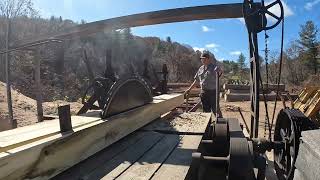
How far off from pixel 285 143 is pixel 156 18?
2.43m

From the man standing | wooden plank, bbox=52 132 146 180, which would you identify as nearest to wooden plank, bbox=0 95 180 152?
wooden plank, bbox=52 132 146 180

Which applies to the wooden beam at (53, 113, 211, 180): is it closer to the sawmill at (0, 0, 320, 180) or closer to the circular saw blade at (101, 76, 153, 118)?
the sawmill at (0, 0, 320, 180)

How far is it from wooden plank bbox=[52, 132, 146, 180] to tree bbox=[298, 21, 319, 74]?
53.5 m

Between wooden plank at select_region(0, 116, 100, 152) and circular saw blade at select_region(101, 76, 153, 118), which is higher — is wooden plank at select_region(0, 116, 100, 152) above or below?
below

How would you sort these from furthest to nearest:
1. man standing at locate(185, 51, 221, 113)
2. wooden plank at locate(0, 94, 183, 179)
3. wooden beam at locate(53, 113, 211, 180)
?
man standing at locate(185, 51, 221, 113) < wooden beam at locate(53, 113, 211, 180) < wooden plank at locate(0, 94, 183, 179)

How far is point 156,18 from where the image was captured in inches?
209

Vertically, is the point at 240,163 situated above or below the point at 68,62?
below

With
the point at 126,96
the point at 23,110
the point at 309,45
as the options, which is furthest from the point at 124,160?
the point at 309,45

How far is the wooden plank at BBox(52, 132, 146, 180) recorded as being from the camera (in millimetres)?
2834

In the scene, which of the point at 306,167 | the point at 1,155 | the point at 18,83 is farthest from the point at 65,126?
the point at 18,83

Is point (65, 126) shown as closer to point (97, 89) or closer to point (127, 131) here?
point (127, 131)

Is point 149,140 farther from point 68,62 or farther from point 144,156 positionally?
point 68,62

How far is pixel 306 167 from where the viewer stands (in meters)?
1.82

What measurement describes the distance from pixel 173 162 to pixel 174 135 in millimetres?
1129
